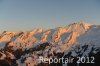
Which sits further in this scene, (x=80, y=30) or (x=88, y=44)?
(x=80, y=30)

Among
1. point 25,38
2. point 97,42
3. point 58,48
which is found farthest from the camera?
point 25,38

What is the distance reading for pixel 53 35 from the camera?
34125 millimetres

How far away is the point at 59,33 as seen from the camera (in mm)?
35562

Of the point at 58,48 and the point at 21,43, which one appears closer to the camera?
the point at 58,48

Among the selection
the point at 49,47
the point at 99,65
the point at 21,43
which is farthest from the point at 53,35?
the point at 99,65

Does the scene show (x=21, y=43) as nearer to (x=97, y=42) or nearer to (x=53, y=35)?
(x=53, y=35)

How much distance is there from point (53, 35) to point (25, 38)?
4.51 m

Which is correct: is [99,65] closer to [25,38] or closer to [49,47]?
[49,47]

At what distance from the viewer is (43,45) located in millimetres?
36188

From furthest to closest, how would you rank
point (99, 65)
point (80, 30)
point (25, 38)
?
point (25, 38) < point (80, 30) < point (99, 65)

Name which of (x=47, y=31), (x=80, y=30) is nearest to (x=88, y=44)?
(x=80, y=30)

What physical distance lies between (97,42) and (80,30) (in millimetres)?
6059

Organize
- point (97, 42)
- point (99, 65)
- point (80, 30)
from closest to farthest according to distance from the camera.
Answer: point (99, 65)
point (97, 42)
point (80, 30)

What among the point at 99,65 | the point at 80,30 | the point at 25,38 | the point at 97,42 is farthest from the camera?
the point at 25,38
